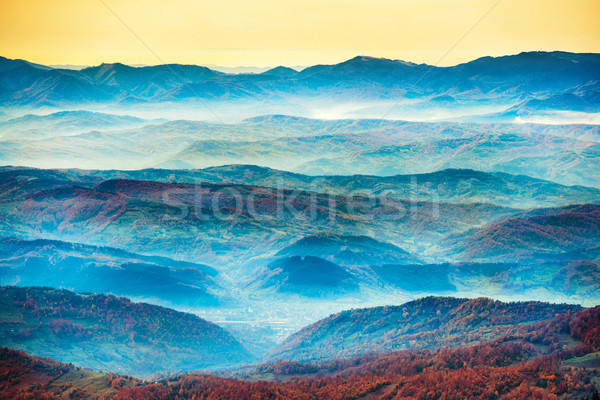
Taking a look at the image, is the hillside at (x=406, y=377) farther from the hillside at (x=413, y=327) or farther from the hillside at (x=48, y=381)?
the hillside at (x=413, y=327)

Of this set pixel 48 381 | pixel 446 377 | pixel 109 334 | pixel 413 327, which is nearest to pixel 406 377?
pixel 446 377

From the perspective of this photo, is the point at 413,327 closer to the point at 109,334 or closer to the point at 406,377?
the point at 406,377

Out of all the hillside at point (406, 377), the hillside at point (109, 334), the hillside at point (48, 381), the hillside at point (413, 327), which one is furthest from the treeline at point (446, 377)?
the hillside at point (109, 334)

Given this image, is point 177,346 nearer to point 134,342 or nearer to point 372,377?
point 134,342

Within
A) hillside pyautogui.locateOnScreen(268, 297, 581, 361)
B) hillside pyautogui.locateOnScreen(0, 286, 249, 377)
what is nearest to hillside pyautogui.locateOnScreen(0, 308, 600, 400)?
hillside pyautogui.locateOnScreen(268, 297, 581, 361)

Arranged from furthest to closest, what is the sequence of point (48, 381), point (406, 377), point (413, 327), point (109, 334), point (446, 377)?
point (109, 334) → point (413, 327) → point (48, 381) → point (406, 377) → point (446, 377)

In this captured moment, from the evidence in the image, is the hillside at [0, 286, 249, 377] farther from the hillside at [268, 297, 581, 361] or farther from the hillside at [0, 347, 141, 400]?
the hillside at [0, 347, 141, 400]
